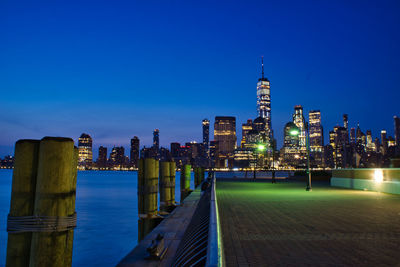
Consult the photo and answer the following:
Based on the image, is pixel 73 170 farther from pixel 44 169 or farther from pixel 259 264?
pixel 259 264

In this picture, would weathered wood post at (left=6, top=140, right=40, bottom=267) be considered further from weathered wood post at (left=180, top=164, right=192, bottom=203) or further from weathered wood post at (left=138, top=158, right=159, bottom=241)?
weathered wood post at (left=180, top=164, right=192, bottom=203)

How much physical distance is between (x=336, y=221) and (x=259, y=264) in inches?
209

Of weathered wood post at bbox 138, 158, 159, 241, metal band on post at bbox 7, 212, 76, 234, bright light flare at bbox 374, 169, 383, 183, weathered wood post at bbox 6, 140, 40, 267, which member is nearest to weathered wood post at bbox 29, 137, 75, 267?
metal band on post at bbox 7, 212, 76, 234

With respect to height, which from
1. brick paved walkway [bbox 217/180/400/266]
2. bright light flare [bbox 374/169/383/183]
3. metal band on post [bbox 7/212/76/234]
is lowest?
brick paved walkway [bbox 217/180/400/266]

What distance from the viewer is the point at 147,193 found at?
492 inches

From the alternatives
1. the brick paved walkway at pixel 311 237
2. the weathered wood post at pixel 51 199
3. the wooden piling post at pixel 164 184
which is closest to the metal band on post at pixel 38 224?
the weathered wood post at pixel 51 199

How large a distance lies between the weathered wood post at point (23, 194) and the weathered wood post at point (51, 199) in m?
0.22

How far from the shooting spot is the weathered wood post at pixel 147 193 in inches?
491

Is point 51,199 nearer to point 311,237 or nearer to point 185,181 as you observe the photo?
point 311,237

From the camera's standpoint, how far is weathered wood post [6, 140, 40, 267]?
4910 millimetres

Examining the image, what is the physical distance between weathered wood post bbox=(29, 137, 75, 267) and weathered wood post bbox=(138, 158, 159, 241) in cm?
763

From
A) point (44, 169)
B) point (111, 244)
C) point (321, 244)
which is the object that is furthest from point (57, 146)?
point (111, 244)

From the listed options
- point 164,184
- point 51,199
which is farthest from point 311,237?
point 164,184

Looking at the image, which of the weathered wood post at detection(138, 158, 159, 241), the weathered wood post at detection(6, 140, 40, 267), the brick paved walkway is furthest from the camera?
the weathered wood post at detection(138, 158, 159, 241)
